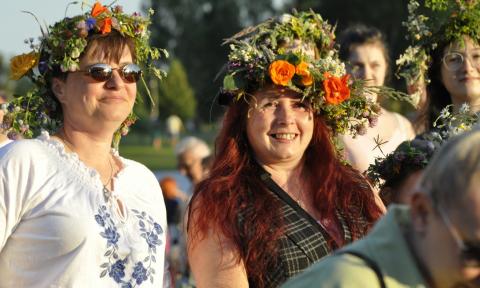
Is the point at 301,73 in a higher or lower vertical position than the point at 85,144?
higher

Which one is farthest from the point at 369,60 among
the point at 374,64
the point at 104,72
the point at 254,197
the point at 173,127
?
the point at 173,127

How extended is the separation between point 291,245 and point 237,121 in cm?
78

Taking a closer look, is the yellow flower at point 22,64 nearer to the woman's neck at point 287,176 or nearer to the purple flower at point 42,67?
the purple flower at point 42,67

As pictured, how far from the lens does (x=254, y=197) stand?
4.30m

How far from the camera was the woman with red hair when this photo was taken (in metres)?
4.12

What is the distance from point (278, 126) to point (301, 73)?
294 millimetres

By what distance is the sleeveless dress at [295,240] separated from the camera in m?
4.07

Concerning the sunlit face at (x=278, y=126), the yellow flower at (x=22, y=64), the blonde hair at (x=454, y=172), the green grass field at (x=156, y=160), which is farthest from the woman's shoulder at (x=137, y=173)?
the green grass field at (x=156, y=160)

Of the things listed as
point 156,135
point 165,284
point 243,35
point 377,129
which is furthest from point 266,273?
point 156,135

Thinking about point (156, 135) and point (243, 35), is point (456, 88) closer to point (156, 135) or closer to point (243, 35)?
point (243, 35)

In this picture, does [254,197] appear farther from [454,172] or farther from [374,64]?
[374,64]

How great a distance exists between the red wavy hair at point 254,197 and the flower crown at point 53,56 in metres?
0.53

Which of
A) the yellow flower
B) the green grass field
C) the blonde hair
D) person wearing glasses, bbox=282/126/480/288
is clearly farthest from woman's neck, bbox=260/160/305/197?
the green grass field

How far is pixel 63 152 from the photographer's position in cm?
418
